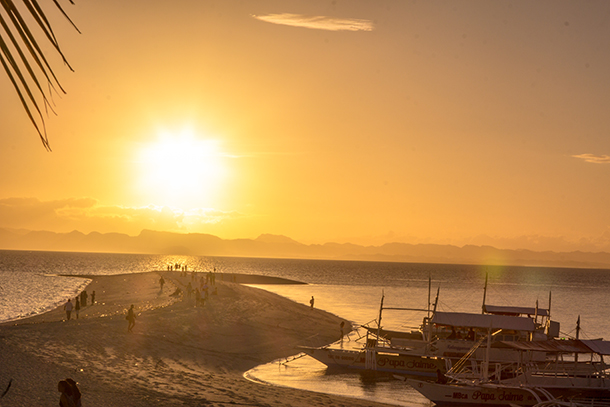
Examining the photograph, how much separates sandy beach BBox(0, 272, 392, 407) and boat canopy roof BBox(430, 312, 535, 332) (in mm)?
10923

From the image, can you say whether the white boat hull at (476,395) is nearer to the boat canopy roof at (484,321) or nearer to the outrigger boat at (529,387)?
the outrigger boat at (529,387)

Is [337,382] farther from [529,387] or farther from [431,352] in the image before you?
[529,387]

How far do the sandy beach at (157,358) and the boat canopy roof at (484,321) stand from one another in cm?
1092

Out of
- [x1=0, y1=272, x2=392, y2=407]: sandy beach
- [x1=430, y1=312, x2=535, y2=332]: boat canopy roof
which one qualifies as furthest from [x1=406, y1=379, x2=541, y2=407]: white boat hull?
[x1=430, y1=312, x2=535, y2=332]: boat canopy roof

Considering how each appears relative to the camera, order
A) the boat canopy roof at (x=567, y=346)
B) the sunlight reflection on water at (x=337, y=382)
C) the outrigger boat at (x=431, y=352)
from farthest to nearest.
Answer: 1. the outrigger boat at (x=431, y=352)
2. the sunlight reflection on water at (x=337, y=382)
3. the boat canopy roof at (x=567, y=346)

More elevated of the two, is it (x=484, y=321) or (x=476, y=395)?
(x=484, y=321)

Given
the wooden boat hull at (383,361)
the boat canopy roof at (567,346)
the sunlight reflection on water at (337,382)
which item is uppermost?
the boat canopy roof at (567,346)

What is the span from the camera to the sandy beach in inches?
832

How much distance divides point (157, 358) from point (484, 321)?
68.2ft

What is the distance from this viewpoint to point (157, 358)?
97.9ft

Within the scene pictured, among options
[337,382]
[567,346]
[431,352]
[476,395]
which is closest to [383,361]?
[431,352]

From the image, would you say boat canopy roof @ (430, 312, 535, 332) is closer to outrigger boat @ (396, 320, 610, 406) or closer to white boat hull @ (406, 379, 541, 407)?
outrigger boat @ (396, 320, 610, 406)

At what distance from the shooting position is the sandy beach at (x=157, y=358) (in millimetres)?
→ 21141

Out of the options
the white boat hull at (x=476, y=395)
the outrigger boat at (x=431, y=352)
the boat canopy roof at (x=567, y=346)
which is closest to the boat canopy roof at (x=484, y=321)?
the outrigger boat at (x=431, y=352)
